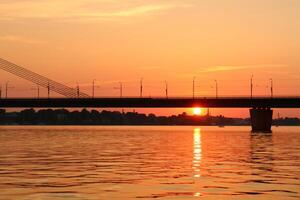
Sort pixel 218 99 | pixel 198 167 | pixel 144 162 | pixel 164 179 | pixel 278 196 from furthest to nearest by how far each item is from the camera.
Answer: pixel 218 99 → pixel 144 162 → pixel 198 167 → pixel 164 179 → pixel 278 196

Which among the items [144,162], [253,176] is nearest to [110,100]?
[144,162]

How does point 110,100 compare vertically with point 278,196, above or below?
above

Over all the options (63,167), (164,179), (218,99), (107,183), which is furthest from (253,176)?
(218,99)

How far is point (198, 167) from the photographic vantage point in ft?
154

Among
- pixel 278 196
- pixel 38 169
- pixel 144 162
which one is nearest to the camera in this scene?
pixel 278 196

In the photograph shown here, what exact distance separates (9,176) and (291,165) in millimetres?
21271

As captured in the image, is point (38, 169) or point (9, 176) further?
point (38, 169)

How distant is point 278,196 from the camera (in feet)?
96.6

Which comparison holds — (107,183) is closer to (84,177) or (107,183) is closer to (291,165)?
(84,177)

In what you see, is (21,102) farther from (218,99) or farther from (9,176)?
(9,176)

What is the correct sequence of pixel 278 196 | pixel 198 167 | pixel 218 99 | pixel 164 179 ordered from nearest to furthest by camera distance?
pixel 278 196 → pixel 164 179 → pixel 198 167 → pixel 218 99

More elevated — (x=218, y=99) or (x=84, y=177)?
(x=218, y=99)

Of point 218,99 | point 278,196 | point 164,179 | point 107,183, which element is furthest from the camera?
point 218,99

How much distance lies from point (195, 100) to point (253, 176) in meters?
150
